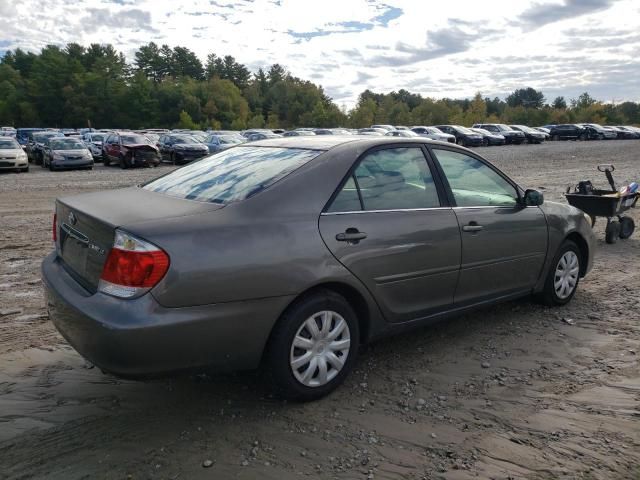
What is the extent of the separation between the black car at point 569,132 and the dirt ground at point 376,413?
53.0m

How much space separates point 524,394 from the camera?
144 inches

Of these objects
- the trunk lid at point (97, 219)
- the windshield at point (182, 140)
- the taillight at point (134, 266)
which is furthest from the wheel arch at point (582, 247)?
the windshield at point (182, 140)

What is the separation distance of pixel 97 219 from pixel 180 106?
315 feet

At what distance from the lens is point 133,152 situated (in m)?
24.2

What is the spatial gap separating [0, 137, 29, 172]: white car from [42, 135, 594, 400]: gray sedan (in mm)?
20681

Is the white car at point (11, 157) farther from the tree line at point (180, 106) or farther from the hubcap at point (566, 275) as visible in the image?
the tree line at point (180, 106)

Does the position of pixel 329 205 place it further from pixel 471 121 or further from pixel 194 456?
pixel 471 121

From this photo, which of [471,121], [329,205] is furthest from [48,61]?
[329,205]

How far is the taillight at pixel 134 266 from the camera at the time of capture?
290 centimetres

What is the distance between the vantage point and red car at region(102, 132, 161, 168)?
79.5 ft

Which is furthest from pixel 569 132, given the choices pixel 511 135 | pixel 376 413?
pixel 376 413

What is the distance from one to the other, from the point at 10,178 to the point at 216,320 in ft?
65.1

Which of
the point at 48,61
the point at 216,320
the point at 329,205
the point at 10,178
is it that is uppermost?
the point at 48,61

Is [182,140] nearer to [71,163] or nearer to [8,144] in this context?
[71,163]
